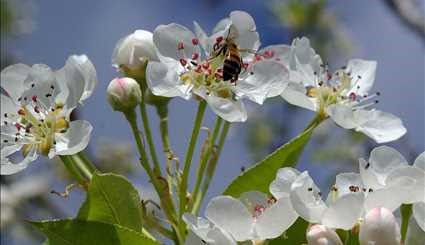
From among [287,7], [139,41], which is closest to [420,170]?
[139,41]

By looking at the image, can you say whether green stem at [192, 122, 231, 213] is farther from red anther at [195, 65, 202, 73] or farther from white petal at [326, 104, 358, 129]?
white petal at [326, 104, 358, 129]

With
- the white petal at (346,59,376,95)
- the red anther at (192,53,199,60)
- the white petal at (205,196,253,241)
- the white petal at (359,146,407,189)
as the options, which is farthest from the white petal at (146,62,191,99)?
the white petal at (346,59,376,95)

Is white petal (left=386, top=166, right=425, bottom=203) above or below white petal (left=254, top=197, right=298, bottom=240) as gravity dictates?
above

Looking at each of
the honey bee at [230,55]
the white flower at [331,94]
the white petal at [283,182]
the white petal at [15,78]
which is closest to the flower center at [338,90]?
the white flower at [331,94]

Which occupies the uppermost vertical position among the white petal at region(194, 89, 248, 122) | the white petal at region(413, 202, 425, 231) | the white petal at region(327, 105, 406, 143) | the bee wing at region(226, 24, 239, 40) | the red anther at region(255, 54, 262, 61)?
the bee wing at region(226, 24, 239, 40)

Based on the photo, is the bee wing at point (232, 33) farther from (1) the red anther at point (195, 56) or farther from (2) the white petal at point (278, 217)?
(2) the white petal at point (278, 217)

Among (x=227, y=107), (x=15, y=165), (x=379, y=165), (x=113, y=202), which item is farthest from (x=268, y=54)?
(x=15, y=165)
